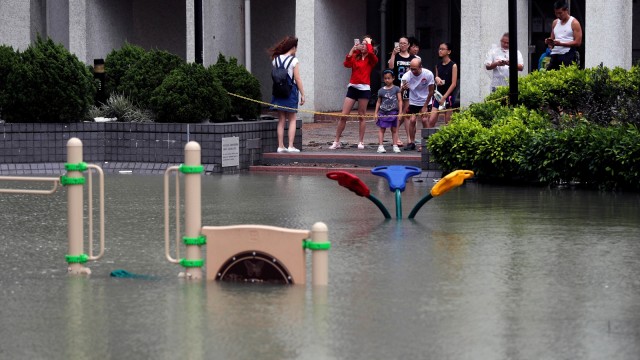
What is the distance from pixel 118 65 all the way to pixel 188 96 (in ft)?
9.40

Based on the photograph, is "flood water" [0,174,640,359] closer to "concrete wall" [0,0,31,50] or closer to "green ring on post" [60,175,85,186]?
"green ring on post" [60,175,85,186]

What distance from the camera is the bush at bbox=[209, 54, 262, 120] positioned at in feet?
70.1

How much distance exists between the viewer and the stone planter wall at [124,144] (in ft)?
64.8

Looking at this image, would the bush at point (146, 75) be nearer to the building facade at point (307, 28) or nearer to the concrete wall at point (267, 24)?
the building facade at point (307, 28)

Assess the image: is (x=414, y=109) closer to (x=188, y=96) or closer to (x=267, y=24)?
(x=188, y=96)

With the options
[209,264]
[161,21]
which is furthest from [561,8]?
[161,21]

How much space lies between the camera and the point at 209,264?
991cm

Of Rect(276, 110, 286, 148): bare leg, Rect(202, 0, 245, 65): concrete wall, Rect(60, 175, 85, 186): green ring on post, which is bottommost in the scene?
Rect(60, 175, 85, 186): green ring on post

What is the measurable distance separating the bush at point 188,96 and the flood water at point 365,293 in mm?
5503

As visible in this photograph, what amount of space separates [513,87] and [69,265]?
969cm

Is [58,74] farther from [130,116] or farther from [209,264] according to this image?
[209,264]

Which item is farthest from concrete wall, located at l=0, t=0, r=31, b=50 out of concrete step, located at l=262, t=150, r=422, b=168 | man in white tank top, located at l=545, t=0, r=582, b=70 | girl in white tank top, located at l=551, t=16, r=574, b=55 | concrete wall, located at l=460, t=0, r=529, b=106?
girl in white tank top, located at l=551, t=16, r=574, b=55

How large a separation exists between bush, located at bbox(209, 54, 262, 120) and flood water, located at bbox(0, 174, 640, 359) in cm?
675

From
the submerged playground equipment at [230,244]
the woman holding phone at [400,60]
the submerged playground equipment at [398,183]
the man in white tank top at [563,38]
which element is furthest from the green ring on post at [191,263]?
the woman holding phone at [400,60]
